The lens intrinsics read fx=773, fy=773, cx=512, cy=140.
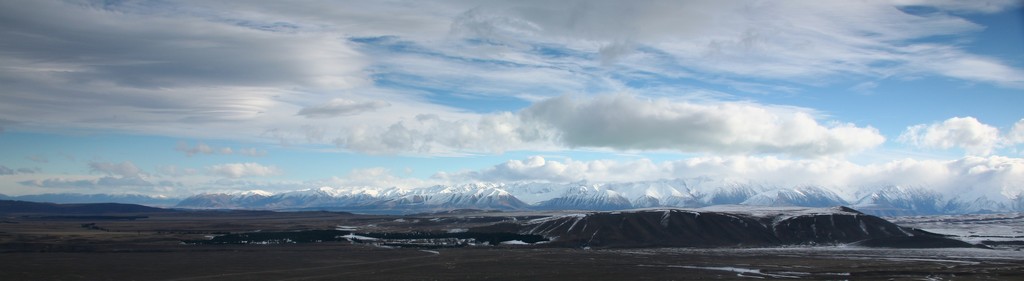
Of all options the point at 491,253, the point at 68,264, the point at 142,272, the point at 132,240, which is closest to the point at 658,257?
the point at 491,253

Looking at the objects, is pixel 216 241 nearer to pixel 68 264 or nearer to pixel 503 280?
pixel 68 264

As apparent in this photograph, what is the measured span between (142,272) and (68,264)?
1999 centimetres

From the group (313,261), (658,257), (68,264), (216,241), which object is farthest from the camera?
(216,241)

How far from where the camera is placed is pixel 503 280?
106500 millimetres

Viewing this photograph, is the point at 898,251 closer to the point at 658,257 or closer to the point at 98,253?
the point at 658,257

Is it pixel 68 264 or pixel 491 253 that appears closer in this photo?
pixel 68 264

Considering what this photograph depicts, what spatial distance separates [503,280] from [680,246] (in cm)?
9960

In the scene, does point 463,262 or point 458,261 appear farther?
point 458,261

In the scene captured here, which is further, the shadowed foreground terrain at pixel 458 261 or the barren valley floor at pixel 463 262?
the shadowed foreground terrain at pixel 458 261

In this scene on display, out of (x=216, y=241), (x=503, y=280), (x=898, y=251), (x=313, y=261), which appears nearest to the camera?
(x=503, y=280)

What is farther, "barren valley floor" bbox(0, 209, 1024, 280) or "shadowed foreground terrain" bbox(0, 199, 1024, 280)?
"shadowed foreground terrain" bbox(0, 199, 1024, 280)

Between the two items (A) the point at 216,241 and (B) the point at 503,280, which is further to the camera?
(A) the point at 216,241

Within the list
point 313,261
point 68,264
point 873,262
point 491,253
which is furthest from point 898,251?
point 68,264

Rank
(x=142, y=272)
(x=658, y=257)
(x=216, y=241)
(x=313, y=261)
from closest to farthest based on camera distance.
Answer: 1. (x=142, y=272)
2. (x=313, y=261)
3. (x=658, y=257)
4. (x=216, y=241)
